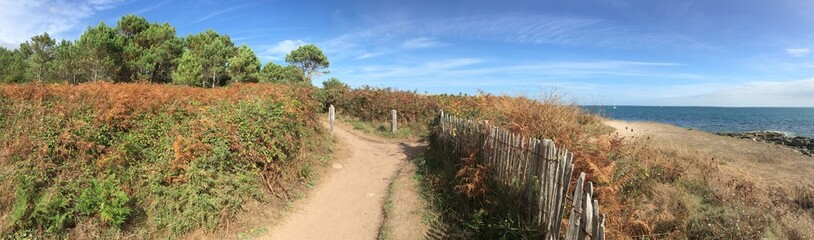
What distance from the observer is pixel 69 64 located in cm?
2570

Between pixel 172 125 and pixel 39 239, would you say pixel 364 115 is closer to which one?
pixel 172 125

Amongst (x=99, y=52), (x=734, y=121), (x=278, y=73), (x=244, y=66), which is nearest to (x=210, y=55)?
(x=244, y=66)

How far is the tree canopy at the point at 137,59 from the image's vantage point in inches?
997

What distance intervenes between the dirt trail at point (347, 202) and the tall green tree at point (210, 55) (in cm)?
2693

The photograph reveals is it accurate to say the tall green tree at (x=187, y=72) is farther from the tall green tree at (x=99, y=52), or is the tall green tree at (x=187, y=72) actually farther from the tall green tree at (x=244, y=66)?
the tall green tree at (x=244, y=66)

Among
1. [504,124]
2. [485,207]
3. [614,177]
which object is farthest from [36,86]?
[614,177]

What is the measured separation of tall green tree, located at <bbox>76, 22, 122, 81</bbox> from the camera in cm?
2477

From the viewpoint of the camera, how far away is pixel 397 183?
8.73 meters

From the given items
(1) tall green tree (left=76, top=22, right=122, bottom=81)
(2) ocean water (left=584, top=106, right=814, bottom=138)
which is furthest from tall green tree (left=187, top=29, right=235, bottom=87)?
(2) ocean water (left=584, top=106, right=814, bottom=138)

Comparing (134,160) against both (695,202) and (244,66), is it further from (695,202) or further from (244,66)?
(244,66)

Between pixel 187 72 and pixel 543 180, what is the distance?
29.9 m

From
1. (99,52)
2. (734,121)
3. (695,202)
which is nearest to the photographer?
(695,202)

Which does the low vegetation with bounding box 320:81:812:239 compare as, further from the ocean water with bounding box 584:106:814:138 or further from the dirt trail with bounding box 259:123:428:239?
the ocean water with bounding box 584:106:814:138

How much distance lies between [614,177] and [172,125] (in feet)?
27.1
